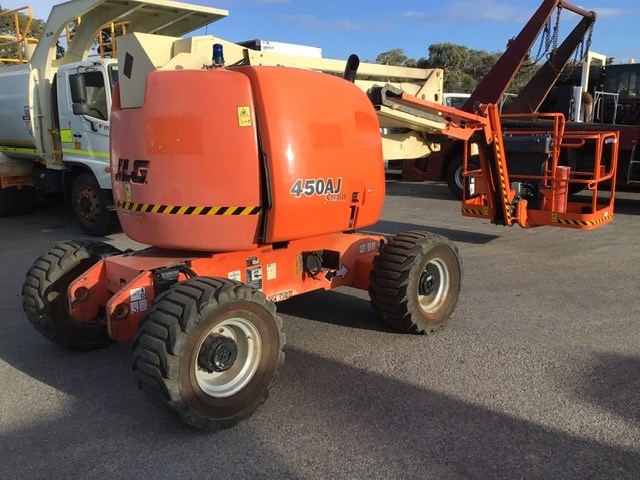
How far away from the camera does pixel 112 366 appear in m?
4.18

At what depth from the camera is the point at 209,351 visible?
130 inches

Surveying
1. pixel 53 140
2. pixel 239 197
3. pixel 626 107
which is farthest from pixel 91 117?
pixel 626 107

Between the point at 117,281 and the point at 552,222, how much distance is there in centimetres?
574

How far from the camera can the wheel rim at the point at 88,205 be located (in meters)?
9.04

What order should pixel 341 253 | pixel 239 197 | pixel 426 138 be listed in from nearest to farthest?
pixel 239 197 < pixel 341 253 < pixel 426 138

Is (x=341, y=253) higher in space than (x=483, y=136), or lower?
Answer: lower

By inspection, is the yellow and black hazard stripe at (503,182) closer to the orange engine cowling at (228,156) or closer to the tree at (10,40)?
the orange engine cowling at (228,156)

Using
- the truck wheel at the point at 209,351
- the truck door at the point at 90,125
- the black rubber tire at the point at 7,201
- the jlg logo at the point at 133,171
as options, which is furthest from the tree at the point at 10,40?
the truck wheel at the point at 209,351

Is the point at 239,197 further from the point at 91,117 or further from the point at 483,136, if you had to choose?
the point at 91,117

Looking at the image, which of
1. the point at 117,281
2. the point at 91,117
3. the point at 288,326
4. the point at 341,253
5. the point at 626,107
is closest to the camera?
the point at 117,281

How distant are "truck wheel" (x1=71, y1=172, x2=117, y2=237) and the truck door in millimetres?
238

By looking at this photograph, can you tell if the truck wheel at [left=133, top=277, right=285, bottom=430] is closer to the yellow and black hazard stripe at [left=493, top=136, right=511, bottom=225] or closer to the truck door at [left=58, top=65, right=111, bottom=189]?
the yellow and black hazard stripe at [left=493, top=136, right=511, bottom=225]

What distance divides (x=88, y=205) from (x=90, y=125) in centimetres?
130

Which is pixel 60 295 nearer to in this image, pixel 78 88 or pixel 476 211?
pixel 78 88
